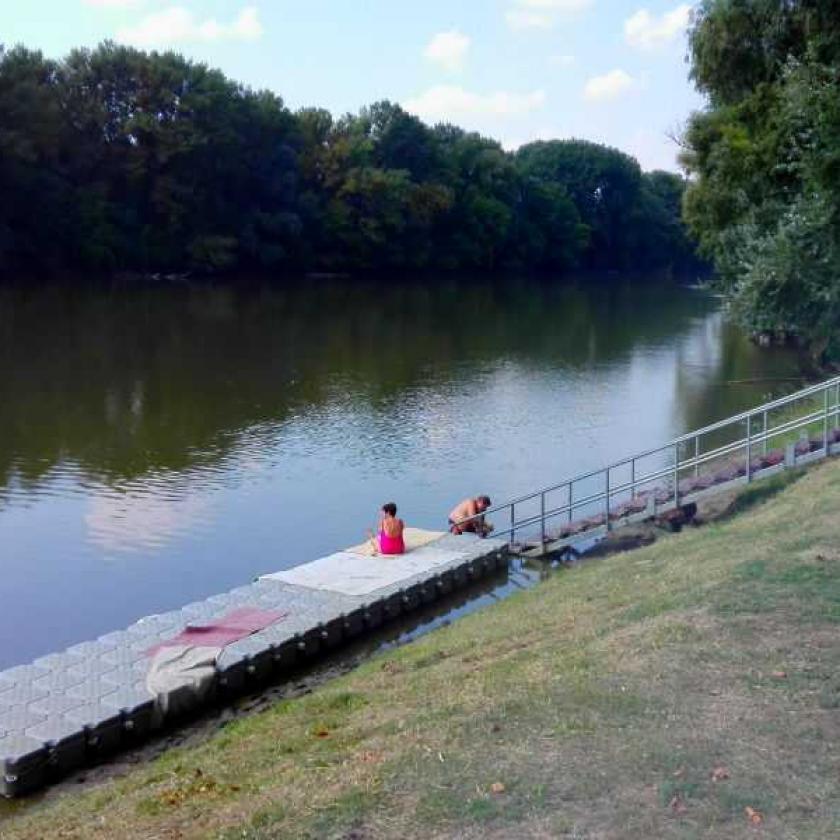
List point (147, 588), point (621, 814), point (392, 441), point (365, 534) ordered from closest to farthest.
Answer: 1. point (621, 814)
2. point (147, 588)
3. point (365, 534)
4. point (392, 441)

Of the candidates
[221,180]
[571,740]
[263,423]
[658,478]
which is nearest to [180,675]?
[571,740]

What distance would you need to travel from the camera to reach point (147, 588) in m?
19.6

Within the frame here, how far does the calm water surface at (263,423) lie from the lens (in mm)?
21203

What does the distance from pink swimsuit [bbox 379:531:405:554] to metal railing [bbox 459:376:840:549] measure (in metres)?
1.97

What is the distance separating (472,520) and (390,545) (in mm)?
2293

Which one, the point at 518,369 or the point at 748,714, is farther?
the point at 518,369

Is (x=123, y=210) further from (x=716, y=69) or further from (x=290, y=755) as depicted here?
(x=290, y=755)

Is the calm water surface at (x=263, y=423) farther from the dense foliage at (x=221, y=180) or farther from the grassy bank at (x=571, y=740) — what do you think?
the dense foliage at (x=221, y=180)

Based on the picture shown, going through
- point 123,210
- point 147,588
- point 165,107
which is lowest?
point 147,588

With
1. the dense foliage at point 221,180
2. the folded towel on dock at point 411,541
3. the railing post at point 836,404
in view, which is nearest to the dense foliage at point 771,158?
the railing post at point 836,404

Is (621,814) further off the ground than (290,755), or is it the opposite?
(621,814)

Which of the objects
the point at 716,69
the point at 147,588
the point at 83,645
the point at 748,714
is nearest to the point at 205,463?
the point at 147,588

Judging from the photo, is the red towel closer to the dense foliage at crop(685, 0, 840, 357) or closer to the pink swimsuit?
the pink swimsuit

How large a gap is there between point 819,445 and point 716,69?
18001 mm
